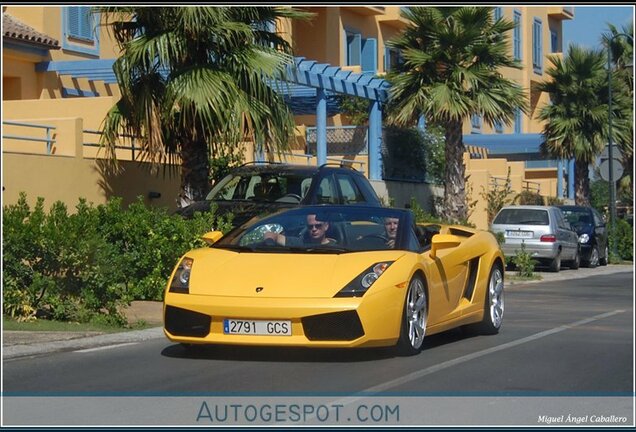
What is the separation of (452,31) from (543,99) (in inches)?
1053

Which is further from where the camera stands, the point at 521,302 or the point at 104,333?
the point at 521,302

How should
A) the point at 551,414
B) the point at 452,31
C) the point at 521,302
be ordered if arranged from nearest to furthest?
the point at 551,414 → the point at 521,302 → the point at 452,31

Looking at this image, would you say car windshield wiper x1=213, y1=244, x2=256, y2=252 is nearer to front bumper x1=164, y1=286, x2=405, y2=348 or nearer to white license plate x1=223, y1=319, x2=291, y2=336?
front bumper x1=164, y1=286, x2=405, y2=348

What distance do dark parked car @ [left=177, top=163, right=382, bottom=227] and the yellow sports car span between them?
6.18 metres

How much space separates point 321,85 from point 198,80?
1002 centimetres

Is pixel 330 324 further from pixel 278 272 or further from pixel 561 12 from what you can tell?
pixel 561 12

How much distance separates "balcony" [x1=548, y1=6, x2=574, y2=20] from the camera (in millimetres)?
56406

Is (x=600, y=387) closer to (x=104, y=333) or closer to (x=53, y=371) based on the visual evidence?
(x=53, y=371)

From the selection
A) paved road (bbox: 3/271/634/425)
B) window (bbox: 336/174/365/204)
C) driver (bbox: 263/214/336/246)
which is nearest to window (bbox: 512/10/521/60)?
window (bbox: 336/174/365/204)

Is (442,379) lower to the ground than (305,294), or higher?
lower

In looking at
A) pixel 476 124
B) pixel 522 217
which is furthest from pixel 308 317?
pixel 476 124

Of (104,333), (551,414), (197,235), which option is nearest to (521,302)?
(197,235)

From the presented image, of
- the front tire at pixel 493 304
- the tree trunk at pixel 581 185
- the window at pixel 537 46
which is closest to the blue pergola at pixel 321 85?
the tree trunk at pixel 581 185

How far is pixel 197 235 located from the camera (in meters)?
15.5
